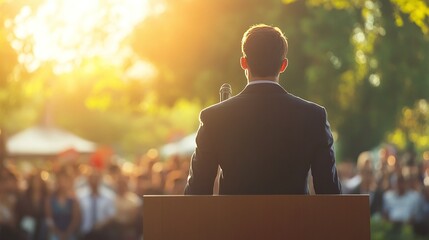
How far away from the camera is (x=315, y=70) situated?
23.9 m

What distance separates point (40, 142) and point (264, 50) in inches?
1540

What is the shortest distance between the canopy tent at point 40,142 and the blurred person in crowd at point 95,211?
24541 millimetres

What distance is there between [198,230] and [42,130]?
40.9m

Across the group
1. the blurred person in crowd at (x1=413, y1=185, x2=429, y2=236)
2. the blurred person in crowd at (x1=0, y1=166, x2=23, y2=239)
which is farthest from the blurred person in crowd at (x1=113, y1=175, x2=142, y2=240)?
the blurred person in crowd at (x1=413, y1=185, x2=429, y2=236)

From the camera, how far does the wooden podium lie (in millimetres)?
5430

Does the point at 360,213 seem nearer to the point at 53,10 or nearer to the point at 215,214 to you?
the point at 215,214

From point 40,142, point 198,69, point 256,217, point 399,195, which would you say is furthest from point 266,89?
point 40,142

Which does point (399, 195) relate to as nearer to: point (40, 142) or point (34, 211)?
point (34, 211)

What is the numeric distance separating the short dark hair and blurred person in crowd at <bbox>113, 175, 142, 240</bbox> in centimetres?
1243

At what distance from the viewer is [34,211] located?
1888cm

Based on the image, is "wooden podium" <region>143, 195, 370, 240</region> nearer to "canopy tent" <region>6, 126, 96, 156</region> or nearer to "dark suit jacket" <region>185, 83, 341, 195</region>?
"dark suit jacket" <region>185, 83, 341, 195</region>

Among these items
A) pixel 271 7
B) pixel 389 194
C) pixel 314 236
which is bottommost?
pixel 314 236

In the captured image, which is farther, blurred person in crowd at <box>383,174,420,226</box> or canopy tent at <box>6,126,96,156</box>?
canopy tent at <box>6,126,96,156</box>

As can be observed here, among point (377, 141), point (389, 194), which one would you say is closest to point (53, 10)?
point (389, 194)
